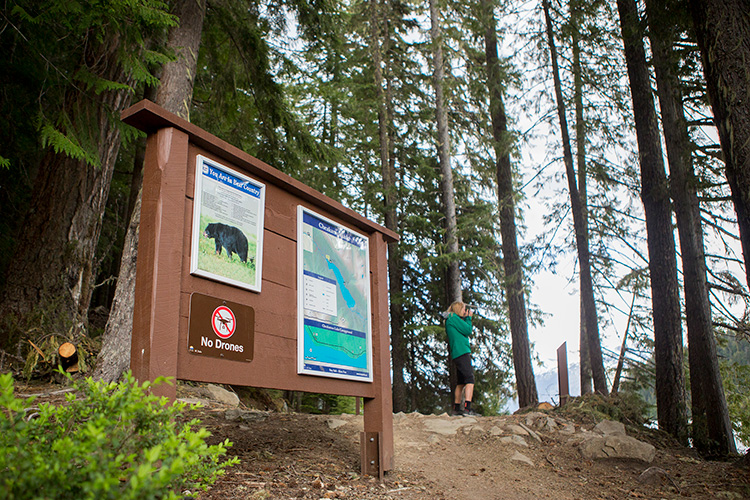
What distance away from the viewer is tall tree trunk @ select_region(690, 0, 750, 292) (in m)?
5.11

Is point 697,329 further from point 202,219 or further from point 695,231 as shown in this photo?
point 202,219

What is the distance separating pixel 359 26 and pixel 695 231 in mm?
12693

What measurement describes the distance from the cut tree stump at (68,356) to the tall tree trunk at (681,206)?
8.31 metres

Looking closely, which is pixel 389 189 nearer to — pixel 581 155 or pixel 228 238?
pixel 581 155

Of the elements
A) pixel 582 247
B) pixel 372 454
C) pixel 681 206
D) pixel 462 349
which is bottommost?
pixel 372 454

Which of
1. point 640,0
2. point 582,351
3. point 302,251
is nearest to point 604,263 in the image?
point 582,351

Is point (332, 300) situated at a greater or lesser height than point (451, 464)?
greater

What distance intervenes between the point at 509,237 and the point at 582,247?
5.25 ft

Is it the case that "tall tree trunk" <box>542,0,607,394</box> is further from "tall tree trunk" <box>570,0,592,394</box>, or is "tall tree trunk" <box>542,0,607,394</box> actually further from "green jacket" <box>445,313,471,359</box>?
"green jacket" <box>445,313,471,359</box>

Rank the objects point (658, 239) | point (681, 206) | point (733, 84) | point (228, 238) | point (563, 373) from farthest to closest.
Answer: point (563, 373), point (658, 239), point (681, 206), point (733, 84), point (228, 238)

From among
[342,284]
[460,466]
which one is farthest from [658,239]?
[342,284]

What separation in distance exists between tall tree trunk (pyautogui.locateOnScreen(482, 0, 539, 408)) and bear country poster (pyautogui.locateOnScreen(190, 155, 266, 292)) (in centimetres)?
840

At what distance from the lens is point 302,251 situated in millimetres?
4043

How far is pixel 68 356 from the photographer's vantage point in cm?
575
